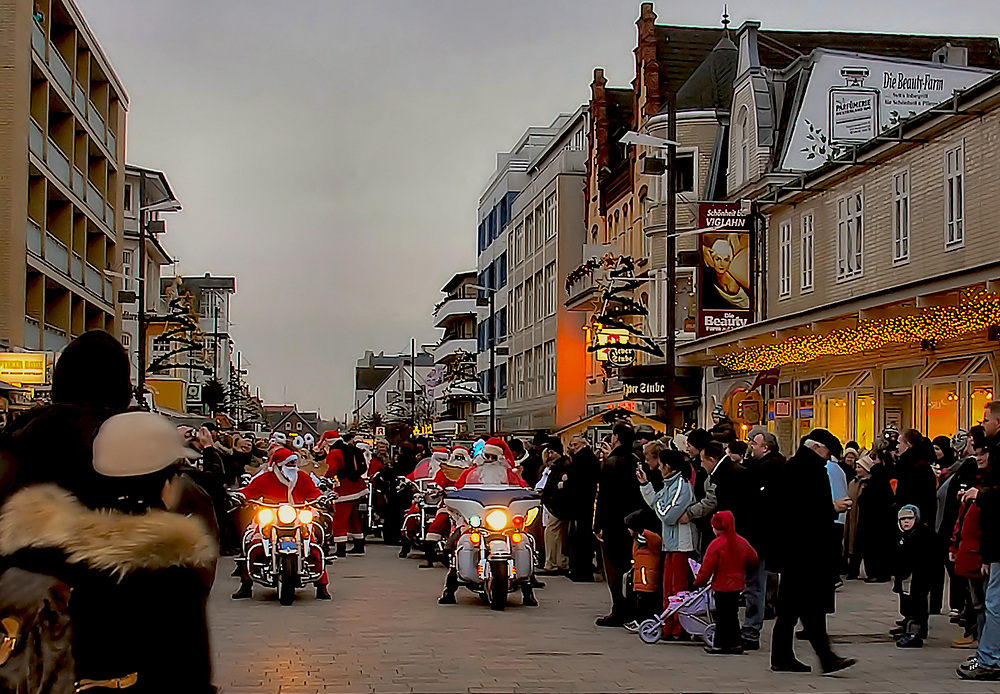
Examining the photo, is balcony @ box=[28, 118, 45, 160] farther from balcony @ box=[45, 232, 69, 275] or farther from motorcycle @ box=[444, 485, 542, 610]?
motorcycle @ box=[444, 485, 542, 610]

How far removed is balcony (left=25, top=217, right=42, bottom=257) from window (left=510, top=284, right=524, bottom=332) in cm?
3213

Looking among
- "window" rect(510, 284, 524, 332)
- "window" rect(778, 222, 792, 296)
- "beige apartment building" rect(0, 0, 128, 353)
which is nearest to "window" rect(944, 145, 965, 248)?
"window" rect(778, 222, 792, 296)

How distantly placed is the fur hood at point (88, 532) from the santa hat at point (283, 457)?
455 inches

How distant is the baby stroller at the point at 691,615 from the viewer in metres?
12.4

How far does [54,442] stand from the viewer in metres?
4.74

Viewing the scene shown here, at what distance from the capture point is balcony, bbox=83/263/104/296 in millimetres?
47469

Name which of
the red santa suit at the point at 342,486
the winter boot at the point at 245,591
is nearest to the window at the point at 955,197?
the red santa suit at the point at 342,486

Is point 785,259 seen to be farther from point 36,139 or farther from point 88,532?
point 88,532

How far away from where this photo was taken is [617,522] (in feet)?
46.4

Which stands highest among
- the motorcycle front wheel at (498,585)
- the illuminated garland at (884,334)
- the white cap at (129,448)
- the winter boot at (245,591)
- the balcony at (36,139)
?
the balcony at (36,139)

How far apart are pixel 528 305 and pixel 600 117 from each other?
16545 millimetres

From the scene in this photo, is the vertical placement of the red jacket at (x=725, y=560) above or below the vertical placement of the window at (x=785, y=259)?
below

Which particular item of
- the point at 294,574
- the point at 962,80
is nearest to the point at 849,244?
the point at 962,80

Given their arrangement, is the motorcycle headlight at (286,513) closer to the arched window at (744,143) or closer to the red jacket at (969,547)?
the red jacket at (969,547)
